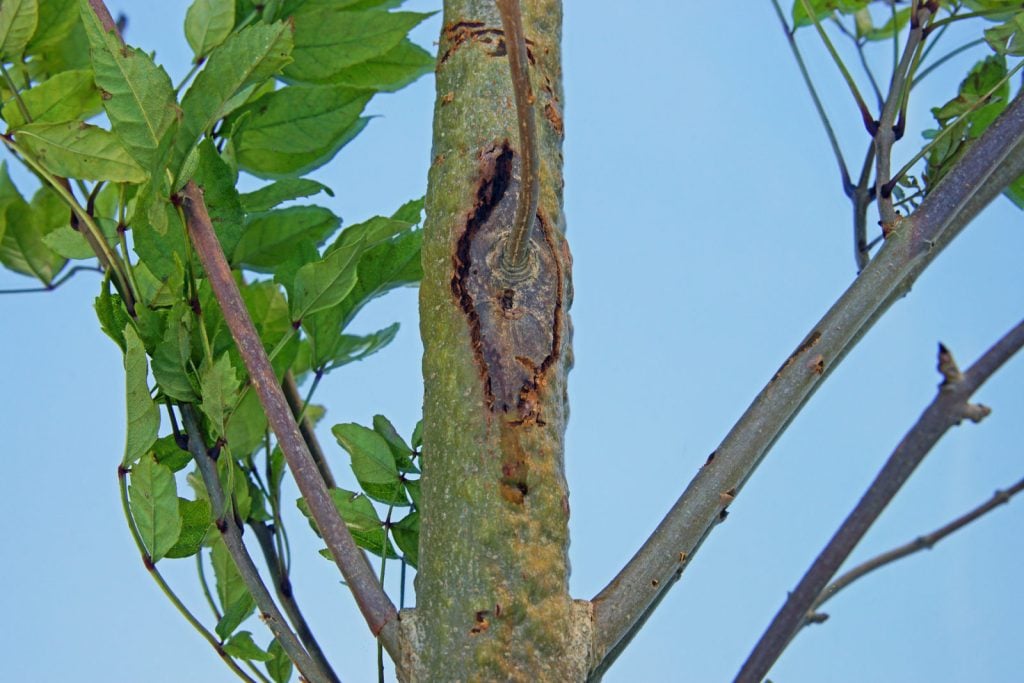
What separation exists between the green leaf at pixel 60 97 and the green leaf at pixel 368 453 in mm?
188

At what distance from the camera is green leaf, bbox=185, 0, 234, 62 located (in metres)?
0.51

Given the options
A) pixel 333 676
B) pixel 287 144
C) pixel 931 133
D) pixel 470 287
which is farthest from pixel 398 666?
pixel 931 133

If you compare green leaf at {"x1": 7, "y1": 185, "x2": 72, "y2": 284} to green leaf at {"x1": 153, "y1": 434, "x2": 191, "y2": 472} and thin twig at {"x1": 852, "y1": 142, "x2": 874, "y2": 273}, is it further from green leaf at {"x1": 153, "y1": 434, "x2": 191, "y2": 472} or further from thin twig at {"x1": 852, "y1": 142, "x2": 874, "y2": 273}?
thin twig at {"x1": 852, "y1": 142, "x2": 874, "y2": 273}

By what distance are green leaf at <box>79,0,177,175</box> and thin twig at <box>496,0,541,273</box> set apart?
0.43 ft

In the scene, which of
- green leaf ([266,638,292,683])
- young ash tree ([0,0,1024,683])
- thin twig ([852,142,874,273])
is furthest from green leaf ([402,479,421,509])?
thin twig ([852,142,874,273])

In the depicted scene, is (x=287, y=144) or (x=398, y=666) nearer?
(x=398, y=666)

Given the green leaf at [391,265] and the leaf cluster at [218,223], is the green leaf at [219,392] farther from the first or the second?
the green leaf at [391,265]

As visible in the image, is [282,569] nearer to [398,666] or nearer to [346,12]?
[398,666]

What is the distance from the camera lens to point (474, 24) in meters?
0.49

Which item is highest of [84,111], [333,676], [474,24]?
[474,24]

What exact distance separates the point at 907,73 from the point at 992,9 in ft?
0.25

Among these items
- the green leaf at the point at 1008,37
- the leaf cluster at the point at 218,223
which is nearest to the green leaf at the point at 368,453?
the leaf cluster at the point at 218,223

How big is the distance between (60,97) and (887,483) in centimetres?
40

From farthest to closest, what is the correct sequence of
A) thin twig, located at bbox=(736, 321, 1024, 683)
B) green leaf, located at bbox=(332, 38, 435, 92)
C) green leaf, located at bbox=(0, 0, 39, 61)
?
green leaf, located at bbox=(332, 38, 435, 92) < green leaf, located at bbox=(0, 0, 39, 61) < thin twig, located at bbox=(736, 321, 1024, 683)
